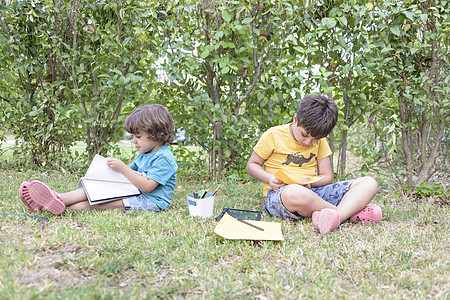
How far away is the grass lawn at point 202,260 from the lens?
1.29 metres

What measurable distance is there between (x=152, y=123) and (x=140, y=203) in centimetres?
55

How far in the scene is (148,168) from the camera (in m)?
2.52

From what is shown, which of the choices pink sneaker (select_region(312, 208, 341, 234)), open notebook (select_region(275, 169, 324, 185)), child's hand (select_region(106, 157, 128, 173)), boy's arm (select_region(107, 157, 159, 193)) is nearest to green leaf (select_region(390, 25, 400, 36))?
open notebook (select_region(275, 169, 324, 185))

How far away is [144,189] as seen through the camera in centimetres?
240

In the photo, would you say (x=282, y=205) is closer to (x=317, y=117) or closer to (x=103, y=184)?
(x=317, y=117)

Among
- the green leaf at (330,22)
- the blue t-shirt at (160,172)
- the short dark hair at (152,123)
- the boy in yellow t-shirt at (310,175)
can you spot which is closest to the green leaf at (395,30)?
the green leaf at (330,22)

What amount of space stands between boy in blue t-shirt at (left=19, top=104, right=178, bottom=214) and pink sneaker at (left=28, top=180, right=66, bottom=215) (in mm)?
76

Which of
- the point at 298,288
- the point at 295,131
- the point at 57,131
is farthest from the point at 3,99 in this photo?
the point at 298,288

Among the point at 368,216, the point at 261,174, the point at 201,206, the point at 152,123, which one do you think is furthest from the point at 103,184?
the point at 368,216

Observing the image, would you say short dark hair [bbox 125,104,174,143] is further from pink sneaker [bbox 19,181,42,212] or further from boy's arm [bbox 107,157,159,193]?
pink sneaker [bbox 19,181,42,212]

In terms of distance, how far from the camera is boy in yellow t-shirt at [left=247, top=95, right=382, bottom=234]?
7.18 feet

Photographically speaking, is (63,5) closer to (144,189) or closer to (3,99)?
(3,99)

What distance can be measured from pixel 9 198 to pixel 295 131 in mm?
2059

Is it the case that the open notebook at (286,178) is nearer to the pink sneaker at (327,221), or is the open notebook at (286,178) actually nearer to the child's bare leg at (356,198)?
the child's bare leg at (356,198)
